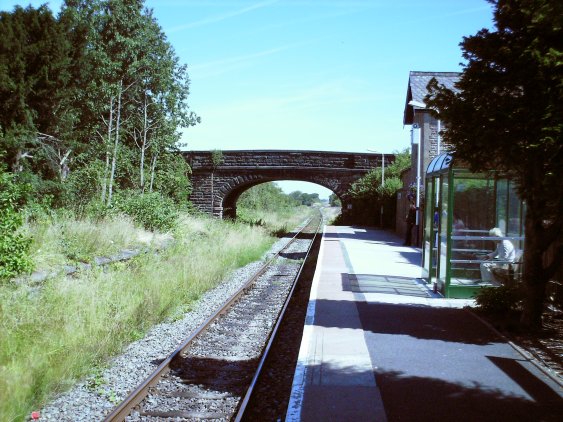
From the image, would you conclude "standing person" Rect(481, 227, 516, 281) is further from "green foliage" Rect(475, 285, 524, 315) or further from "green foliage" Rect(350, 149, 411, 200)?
"green foliage" Rect(350, 149, 411, 200)

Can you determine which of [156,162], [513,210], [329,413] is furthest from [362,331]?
[156,162]

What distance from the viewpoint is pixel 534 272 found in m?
7.53

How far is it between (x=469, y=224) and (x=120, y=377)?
7.28 metres

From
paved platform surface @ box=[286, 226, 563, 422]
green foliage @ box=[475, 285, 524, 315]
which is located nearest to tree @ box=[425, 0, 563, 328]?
green foliage @ box=[475, 285, 524, 315]

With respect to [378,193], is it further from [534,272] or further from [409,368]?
[409,368]

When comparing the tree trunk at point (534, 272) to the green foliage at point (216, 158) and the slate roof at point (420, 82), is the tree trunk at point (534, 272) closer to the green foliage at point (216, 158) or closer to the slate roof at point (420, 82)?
the slate roof at point (420, 82)

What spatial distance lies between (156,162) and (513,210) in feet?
89.7

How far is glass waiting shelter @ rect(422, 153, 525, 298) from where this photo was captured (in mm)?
9906

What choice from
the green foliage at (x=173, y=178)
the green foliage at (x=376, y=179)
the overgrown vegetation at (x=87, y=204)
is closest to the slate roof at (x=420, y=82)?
the green foliage at (x=376, y=179)

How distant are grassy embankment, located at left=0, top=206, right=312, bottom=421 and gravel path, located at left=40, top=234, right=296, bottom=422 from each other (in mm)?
148

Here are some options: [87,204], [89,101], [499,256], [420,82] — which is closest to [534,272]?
[499,256]

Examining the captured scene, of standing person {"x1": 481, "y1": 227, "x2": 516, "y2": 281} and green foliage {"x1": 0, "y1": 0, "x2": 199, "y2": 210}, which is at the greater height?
green foliage {"x1": 0, "y1": 0, "x2": 199, "y2": 210}

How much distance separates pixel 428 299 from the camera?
10.2 m

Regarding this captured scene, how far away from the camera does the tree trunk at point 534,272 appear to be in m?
7.41
